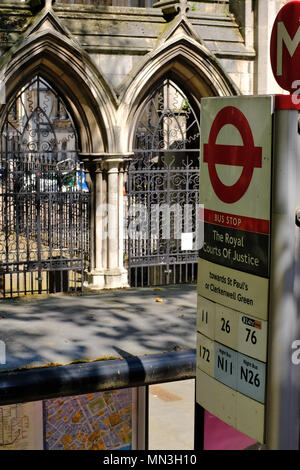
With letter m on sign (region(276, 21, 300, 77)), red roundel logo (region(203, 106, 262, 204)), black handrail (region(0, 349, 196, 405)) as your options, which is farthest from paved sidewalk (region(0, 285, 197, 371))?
letter m on sign (region(276, 21, 300, 77))

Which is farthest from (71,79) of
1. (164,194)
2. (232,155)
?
(232,155)

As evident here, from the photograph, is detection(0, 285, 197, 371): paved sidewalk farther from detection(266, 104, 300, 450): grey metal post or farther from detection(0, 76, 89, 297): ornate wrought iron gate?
detection(0, 76, 89, 297): ornate wrought iron gate

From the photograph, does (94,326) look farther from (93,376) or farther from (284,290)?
(284,290)

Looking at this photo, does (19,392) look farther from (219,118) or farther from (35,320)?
(219,118)

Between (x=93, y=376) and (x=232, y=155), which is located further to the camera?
(x=93, y=376)

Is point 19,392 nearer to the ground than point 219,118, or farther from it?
nearer to the ground

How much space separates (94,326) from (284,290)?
2936 millimetres

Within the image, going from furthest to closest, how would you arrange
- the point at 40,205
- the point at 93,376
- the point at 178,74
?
the point at 178,74 → the point at 40,205 → the point at 93,376

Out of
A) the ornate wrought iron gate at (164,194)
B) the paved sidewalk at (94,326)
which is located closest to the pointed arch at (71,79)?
the ornate wrought iron gate at (164,194)

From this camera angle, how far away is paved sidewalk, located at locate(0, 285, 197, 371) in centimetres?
455

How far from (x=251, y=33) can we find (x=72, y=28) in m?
2.87

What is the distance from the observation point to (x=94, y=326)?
5188 millimetres
